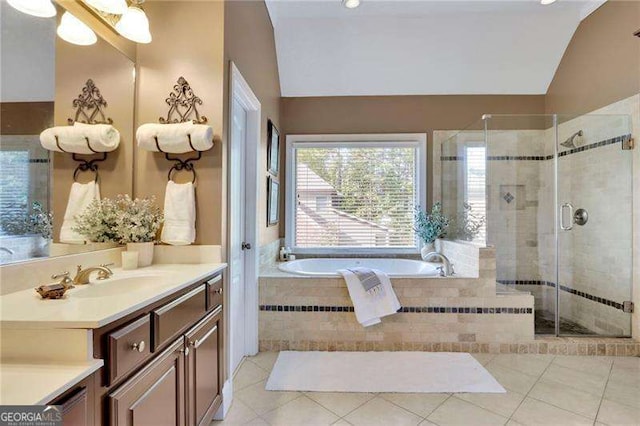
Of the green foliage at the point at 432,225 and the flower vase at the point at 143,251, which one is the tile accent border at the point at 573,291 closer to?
the green foliage at the point at 432,225

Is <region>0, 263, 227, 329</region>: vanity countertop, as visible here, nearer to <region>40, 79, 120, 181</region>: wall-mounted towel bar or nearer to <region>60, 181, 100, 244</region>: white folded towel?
<region>60, 181, 100, 244</region>: white folded towel

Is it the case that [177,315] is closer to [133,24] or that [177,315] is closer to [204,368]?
[204,368]

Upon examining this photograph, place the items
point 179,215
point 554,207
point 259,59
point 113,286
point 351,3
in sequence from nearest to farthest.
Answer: point 113,286, point 179,215, point 259,59, point 351,3, point 554,207

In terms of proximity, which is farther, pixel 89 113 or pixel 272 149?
pixel 272 149

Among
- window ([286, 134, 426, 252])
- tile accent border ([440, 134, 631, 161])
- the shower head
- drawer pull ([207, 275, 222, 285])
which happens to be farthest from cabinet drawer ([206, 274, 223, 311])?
the shower head

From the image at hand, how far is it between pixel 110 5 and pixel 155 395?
1757mm

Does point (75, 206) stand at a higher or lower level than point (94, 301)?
higher

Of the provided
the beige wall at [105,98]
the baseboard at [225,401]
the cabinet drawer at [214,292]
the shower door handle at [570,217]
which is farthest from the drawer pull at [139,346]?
the shower door handle at [570,217]

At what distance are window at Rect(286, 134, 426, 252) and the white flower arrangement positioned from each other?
211 centimetres

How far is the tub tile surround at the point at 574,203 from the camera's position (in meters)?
2.63

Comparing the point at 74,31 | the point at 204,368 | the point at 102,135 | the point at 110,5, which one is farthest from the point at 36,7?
the point at 204,368

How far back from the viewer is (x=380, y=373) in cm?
222

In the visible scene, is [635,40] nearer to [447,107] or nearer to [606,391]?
[447,107]

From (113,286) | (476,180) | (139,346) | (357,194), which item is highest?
(476,180)
